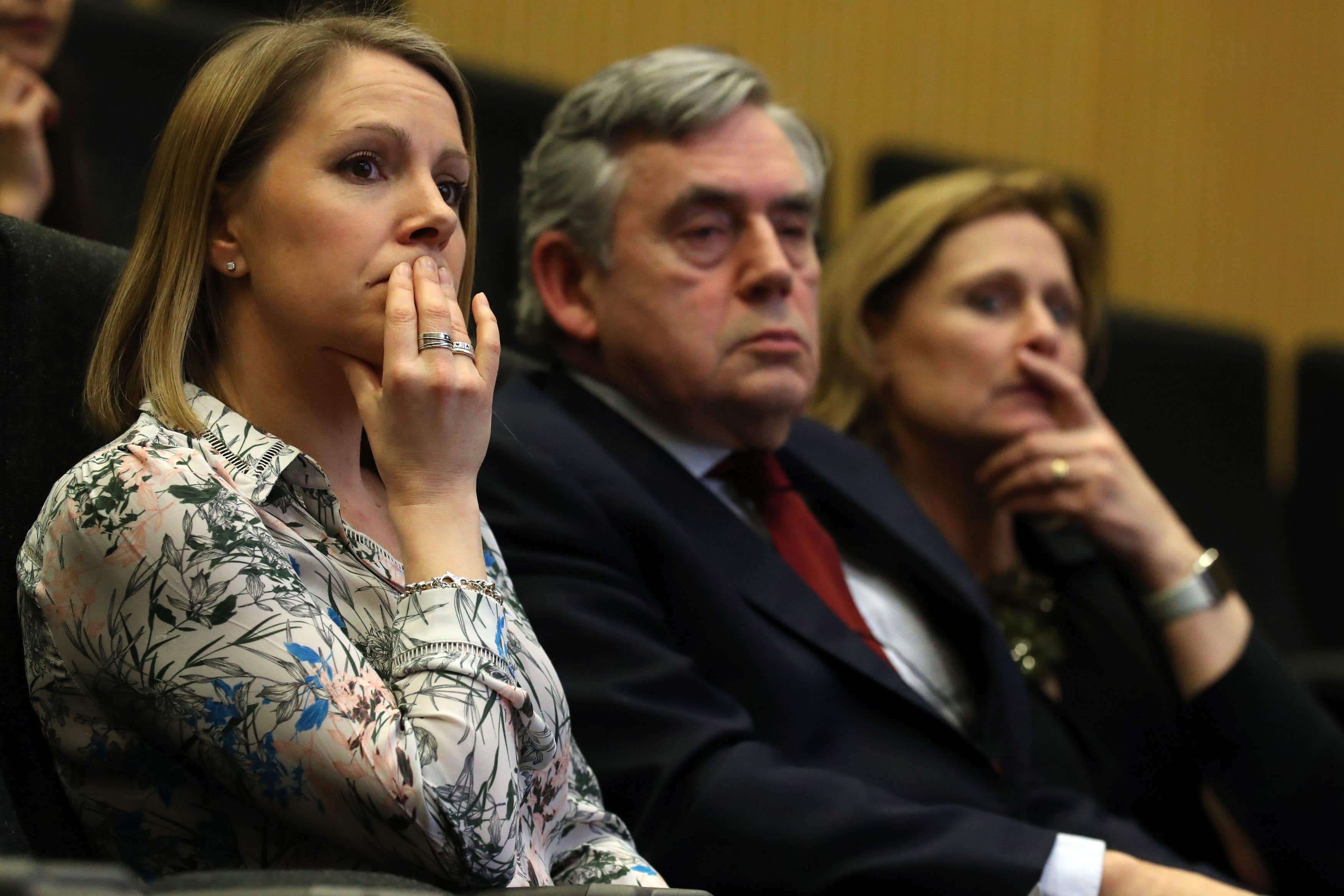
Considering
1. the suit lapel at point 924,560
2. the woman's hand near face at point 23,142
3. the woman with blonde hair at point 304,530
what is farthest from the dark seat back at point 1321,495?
the woman's hand near face at point 23,142

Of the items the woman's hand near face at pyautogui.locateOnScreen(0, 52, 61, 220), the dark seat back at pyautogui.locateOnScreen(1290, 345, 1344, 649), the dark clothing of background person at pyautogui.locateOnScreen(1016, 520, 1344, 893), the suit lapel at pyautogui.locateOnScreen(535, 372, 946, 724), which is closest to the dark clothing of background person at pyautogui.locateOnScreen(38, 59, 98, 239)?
the woman's hand near face at pyautogui.locateOnScreen(0, 52, 61, 220)

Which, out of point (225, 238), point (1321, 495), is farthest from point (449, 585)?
point (1321, 495)

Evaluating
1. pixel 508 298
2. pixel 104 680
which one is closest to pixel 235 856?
pixel 104 680

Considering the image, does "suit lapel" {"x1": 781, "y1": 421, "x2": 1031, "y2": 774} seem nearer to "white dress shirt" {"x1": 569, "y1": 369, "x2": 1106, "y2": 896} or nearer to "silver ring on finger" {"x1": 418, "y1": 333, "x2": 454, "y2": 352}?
"white dress shirt" {"x1": 569, "y1": 369, "x2": 1106, "y2": 896}

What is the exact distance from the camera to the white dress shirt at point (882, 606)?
3.85 ft

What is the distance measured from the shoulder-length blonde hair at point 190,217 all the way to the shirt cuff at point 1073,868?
601 mm

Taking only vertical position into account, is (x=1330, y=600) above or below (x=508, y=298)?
below

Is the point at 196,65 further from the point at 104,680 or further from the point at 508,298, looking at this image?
the point at 508,298

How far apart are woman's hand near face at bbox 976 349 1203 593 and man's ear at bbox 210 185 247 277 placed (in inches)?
35.7

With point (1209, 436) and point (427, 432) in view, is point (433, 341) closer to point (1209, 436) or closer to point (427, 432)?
point (427, 432)

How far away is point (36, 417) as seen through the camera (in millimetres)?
774

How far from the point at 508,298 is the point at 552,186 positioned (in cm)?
25

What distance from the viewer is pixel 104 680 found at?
2.13ft

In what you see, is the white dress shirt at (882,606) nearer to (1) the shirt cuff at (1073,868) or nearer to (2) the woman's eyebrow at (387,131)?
(1) the shirt cuff at (1073,868)
